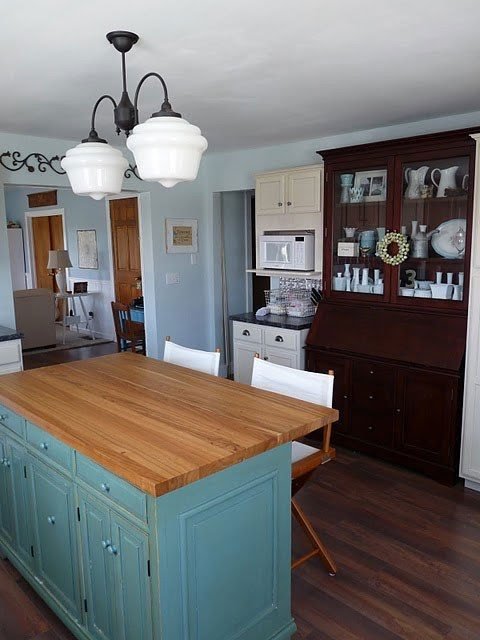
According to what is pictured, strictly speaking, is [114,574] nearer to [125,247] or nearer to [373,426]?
[373,426]

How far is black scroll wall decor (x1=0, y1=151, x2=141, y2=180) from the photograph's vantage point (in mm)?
4113

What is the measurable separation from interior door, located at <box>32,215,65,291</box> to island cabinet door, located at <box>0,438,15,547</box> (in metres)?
7.01

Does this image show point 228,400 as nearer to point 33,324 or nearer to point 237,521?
point 237,521

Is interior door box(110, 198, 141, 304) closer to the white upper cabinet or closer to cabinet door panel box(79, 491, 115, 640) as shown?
the white upper cabinet

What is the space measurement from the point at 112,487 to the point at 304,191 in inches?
124

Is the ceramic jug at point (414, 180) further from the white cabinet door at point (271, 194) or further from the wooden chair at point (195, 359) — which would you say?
the wooden chair at point (195, 359)

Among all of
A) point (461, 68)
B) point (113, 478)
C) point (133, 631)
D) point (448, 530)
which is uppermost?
point (461, 68)

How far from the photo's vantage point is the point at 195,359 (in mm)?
2904

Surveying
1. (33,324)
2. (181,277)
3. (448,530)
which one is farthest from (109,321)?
(448,530)

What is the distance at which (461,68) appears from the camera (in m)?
2.58

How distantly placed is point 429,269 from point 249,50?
193 centimetres

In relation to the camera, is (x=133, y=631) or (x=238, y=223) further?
(x=238, y=223)

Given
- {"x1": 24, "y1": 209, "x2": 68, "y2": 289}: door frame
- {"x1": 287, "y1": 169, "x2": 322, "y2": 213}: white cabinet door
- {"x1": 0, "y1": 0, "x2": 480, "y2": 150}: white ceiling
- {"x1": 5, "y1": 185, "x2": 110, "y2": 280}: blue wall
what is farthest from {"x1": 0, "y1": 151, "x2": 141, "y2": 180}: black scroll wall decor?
{"x1": 24, "y1": 209, "x2": 68, "y2": 289}: door frame

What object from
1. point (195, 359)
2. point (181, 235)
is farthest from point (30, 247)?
point (195, 359)
